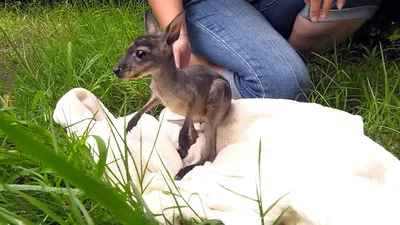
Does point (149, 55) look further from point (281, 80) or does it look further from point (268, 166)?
point (281, 80)

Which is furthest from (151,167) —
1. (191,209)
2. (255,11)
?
(255,11)

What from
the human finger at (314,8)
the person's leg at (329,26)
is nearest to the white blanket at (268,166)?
the human finger at (314,8)

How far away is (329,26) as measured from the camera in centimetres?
248

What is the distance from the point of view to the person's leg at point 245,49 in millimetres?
2234

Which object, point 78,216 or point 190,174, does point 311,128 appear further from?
point 78,216

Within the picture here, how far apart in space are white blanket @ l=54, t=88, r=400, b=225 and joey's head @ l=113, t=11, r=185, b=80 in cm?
16

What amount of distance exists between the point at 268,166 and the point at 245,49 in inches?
33.0

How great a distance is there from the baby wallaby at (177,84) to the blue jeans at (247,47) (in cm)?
39

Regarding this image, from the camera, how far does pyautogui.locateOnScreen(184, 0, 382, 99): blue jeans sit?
223 centimetres

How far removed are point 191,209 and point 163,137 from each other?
614 mm

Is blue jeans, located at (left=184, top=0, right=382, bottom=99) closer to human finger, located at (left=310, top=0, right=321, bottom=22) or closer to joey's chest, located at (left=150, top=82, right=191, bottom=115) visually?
human finger, located at (left=310, top=0, right=321, bottom=22)

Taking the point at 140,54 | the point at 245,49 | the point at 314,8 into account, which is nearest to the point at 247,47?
the point at 245,49

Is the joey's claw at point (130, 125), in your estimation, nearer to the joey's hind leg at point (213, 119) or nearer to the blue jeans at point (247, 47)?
the joey's hind leg at point (213, 119)

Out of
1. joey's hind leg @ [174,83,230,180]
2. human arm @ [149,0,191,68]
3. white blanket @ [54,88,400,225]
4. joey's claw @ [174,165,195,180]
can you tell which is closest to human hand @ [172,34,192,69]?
human arm @ [149,0,191,68]
